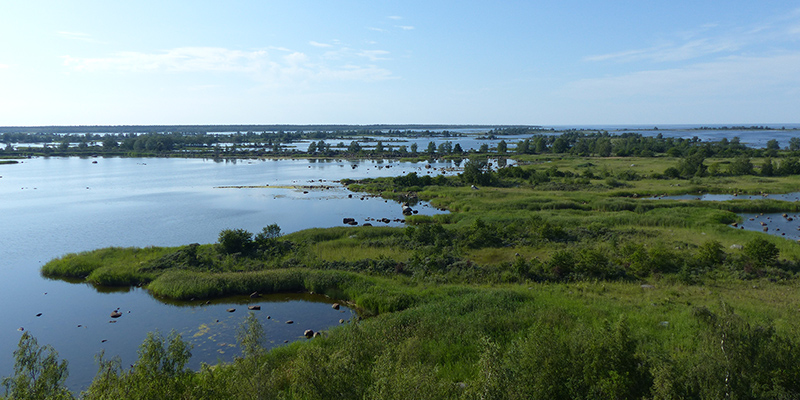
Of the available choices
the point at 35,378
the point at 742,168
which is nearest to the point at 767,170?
the point at 742,168

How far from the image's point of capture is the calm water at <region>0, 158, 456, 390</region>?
20.8m

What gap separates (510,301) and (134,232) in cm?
3785

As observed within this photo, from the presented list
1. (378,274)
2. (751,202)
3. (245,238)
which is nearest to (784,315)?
(378,274)

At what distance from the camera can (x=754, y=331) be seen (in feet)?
33.4

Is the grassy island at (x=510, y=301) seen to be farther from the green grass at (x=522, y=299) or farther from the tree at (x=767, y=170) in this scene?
the tree at (x=767, y=170)

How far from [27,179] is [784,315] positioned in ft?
359

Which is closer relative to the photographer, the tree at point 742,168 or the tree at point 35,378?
the tree at point 35,378

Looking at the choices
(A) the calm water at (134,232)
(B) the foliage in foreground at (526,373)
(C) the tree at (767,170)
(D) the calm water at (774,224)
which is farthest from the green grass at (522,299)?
(C) the tree at (767,170)

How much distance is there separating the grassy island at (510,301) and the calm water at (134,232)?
73.6 inches

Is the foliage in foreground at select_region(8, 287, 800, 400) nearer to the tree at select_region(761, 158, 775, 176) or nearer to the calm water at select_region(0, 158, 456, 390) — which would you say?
the calm water at select_region(0, 158, 456, 390)

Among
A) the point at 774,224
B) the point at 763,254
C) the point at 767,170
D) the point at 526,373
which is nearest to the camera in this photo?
the point at 526,373

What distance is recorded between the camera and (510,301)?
63.2 ft

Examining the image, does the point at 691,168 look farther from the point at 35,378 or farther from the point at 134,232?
the point at 35,378

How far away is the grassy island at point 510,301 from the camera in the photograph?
9219mm
